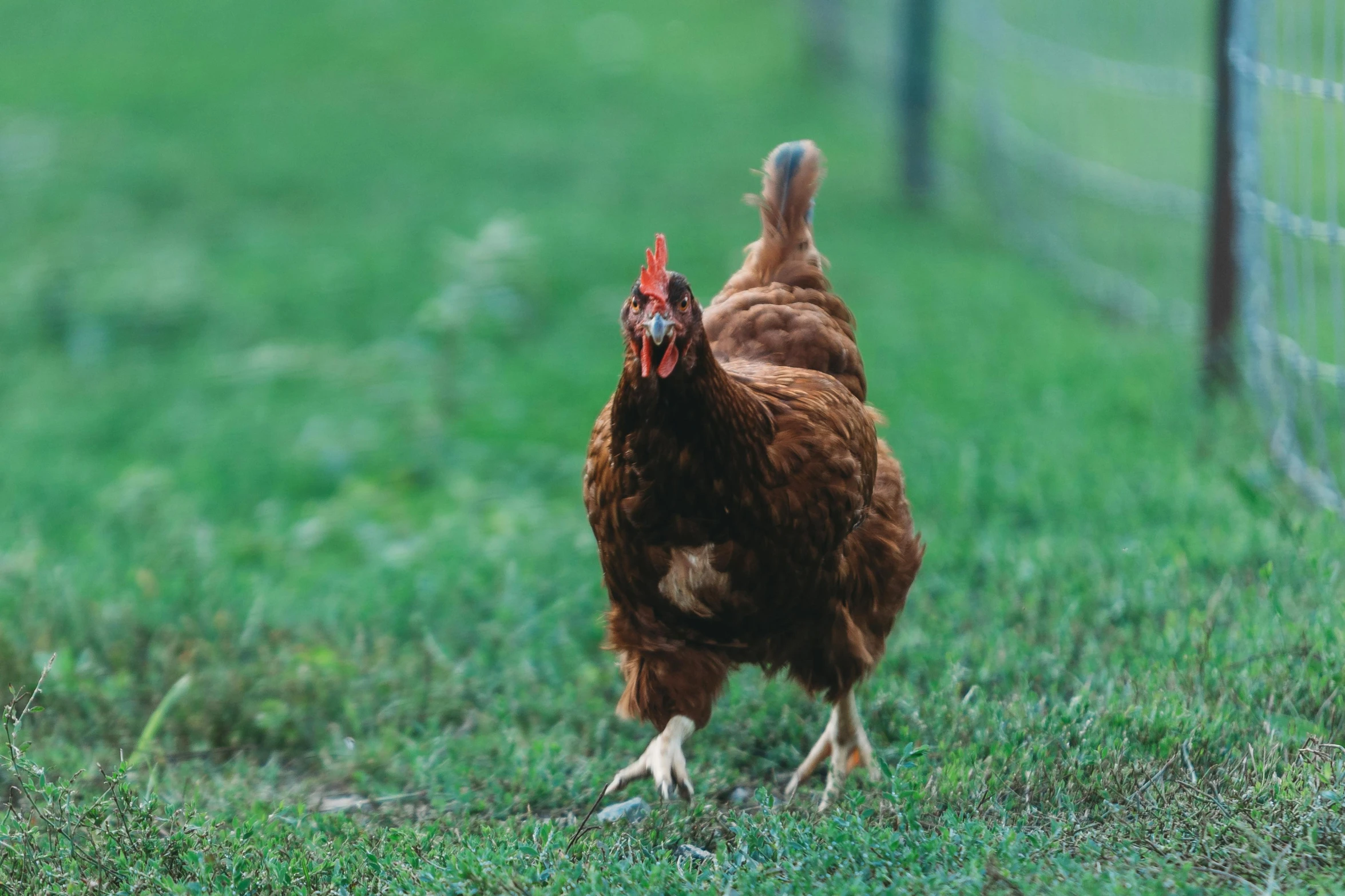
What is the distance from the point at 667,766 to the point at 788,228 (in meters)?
1.62

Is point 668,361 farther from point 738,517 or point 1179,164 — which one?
point 1179,164

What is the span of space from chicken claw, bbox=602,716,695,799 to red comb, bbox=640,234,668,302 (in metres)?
1.13

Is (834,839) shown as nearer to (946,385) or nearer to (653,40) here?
(946,385)

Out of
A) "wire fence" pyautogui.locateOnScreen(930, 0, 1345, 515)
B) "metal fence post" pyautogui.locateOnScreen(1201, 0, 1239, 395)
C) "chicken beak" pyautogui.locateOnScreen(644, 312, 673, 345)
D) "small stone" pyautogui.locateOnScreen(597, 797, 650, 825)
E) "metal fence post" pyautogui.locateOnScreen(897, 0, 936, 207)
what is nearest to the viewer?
"chicken beak" pyautogui.locateOnScreen(644, 312, 673, 345)

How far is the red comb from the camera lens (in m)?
2.83

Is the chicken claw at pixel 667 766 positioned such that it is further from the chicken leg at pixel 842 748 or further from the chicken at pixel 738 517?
the chicken leg at pixel 842 748

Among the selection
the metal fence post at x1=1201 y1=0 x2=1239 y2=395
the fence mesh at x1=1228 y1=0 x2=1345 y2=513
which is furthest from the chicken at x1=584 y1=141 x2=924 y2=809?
the metal fence post at x1=1201 y1=0 x2=1239 y2=395

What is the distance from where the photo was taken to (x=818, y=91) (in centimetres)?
1377

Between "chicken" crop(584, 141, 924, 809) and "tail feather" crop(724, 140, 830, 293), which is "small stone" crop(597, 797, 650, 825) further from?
"tail feather" crop(724, 140, 830, 293)

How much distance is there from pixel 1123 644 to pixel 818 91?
10.7m

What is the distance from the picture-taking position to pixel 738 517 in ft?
10.0

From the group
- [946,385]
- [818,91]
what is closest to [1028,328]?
[946,385]

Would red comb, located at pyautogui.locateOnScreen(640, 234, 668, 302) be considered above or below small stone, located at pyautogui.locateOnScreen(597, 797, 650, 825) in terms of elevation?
above

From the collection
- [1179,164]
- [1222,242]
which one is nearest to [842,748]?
[1222,242]
